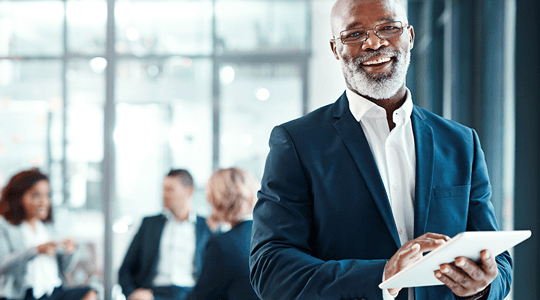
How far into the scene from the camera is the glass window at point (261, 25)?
17.2 feet

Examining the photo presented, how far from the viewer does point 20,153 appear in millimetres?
5254

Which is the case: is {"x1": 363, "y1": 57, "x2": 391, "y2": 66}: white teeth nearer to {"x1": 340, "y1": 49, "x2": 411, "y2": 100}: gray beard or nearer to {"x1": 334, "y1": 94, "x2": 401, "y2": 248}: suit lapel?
{"x1": 340, "y1": 49, "x2": 411, "y2": 100}: gray beard

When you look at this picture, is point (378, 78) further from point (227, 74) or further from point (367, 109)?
point (227, 74)

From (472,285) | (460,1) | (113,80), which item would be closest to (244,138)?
(113,80)

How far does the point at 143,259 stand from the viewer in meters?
3.47

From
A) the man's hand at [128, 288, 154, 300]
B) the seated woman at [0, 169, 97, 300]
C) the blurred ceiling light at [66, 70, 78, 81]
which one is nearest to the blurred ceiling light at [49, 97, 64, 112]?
the blurred ceiling light at [66, 70, 78, 81]

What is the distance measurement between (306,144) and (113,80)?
4.47 meters

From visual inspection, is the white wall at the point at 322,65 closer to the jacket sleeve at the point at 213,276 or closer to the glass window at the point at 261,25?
the glass window at the point at 261,25

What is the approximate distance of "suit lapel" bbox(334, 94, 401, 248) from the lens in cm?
113

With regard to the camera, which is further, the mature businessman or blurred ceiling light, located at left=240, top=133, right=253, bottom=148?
blurred ceiling light, located at left=240, top=133, right=253, bottom=148

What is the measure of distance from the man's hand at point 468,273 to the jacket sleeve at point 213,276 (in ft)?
4.37

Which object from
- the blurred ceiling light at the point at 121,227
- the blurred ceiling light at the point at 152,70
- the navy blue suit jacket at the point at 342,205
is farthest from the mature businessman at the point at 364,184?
the blurred ceiling light at the point at 121,227

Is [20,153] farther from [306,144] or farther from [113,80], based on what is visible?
[306,144]

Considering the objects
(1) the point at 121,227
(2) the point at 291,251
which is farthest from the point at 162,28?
(2) the point at 291,251
